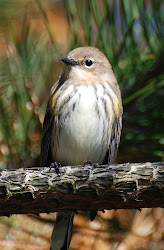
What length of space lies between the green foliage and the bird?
0.53 m

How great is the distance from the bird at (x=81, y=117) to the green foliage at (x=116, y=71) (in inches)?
21.0

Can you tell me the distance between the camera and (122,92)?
2.47 m

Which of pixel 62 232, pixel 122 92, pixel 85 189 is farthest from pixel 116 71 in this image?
pixel 62 232

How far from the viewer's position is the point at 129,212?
2463 millimetres

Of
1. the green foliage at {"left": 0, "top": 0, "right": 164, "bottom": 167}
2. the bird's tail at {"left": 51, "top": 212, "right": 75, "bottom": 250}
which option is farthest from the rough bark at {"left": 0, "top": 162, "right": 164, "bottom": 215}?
the bird's tail at {"left": 51, "top": 212, "right": 75, "bottom": 250}

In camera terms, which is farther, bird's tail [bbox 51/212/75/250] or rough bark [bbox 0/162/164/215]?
bird's tail [bbox 51/212/75/250]

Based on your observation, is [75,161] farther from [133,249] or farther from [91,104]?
[133,249]

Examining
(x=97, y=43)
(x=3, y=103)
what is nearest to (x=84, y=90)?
(x=97, y=43)

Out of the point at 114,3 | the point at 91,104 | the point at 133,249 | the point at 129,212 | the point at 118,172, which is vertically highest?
the point at 114,3

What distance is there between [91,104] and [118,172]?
1091mm

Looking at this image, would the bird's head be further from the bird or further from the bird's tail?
the bird's tail

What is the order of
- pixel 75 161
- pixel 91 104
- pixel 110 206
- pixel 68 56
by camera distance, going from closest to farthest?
pixel 110 206 → pixel 68 56 → pixel 91 104 → pixel 75 161

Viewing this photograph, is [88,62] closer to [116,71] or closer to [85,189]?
[116,71]

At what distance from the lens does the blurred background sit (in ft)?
7.52
